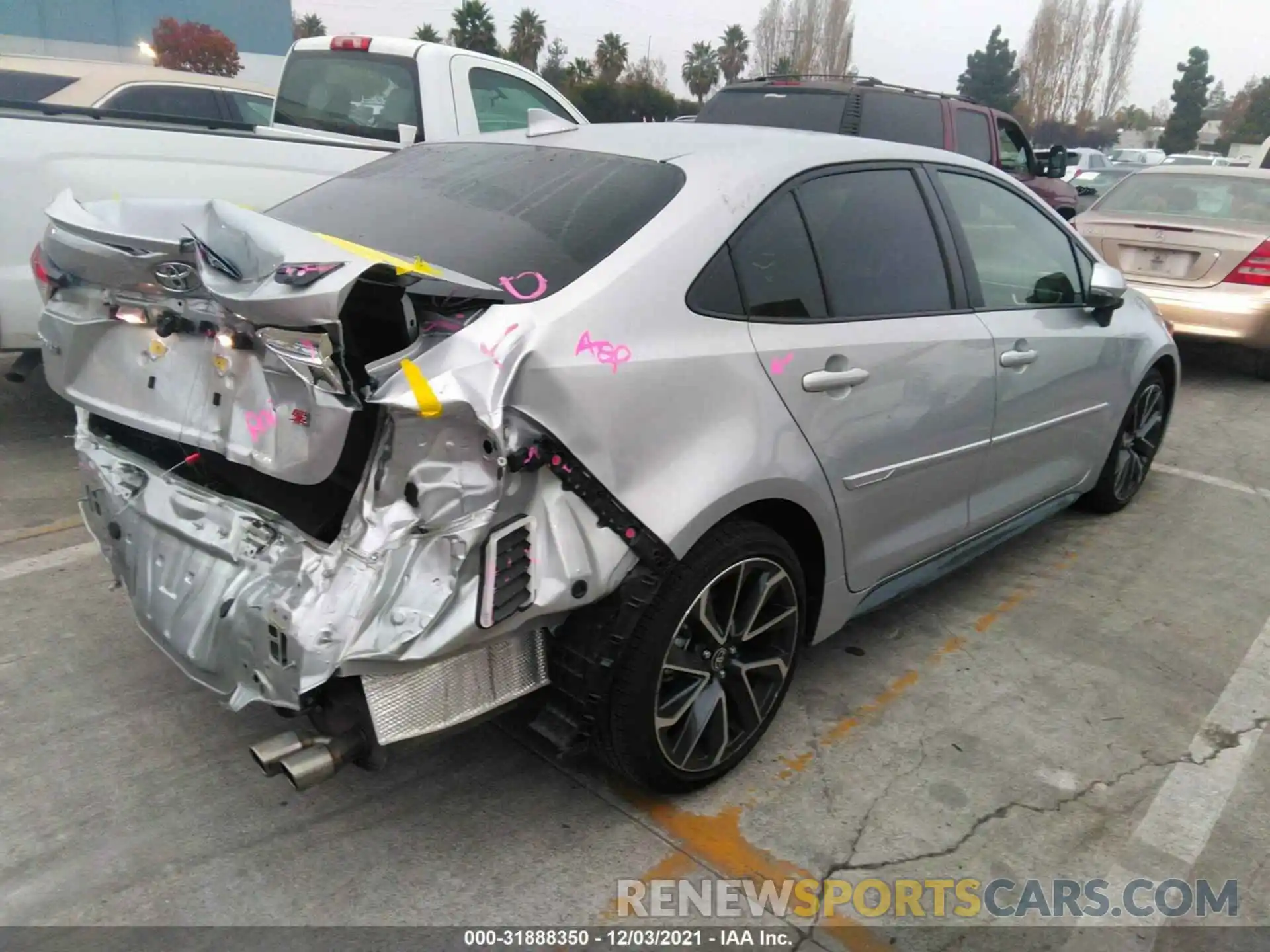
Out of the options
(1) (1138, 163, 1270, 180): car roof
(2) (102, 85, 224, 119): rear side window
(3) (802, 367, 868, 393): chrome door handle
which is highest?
(2) (102, 85, 224, 119): rear side window

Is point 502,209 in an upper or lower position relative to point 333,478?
upper

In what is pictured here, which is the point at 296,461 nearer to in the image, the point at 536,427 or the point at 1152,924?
the point at 536,427

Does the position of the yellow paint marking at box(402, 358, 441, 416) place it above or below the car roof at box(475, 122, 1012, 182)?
below

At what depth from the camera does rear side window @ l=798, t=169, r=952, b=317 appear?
9.59 ft

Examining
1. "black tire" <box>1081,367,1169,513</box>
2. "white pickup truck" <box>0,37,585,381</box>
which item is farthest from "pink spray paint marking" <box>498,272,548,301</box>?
"black tire" <box>1081,367,1169,513</box>

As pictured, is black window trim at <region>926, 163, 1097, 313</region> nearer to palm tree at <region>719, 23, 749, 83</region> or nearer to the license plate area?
the license plate area

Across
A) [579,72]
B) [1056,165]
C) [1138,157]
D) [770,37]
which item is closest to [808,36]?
[770,37]

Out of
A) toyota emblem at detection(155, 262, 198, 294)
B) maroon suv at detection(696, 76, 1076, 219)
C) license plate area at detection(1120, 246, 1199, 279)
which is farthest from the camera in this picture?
maroon suv at detection(696, 76, 1076, 219)

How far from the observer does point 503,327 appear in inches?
83.0

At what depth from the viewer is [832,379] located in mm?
2754

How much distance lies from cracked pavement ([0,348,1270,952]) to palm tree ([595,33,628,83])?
56.8m

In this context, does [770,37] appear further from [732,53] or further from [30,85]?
[30,85]

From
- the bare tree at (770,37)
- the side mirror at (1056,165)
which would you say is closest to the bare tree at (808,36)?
the bare tree at (770,37)

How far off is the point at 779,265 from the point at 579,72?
52.8 meters
